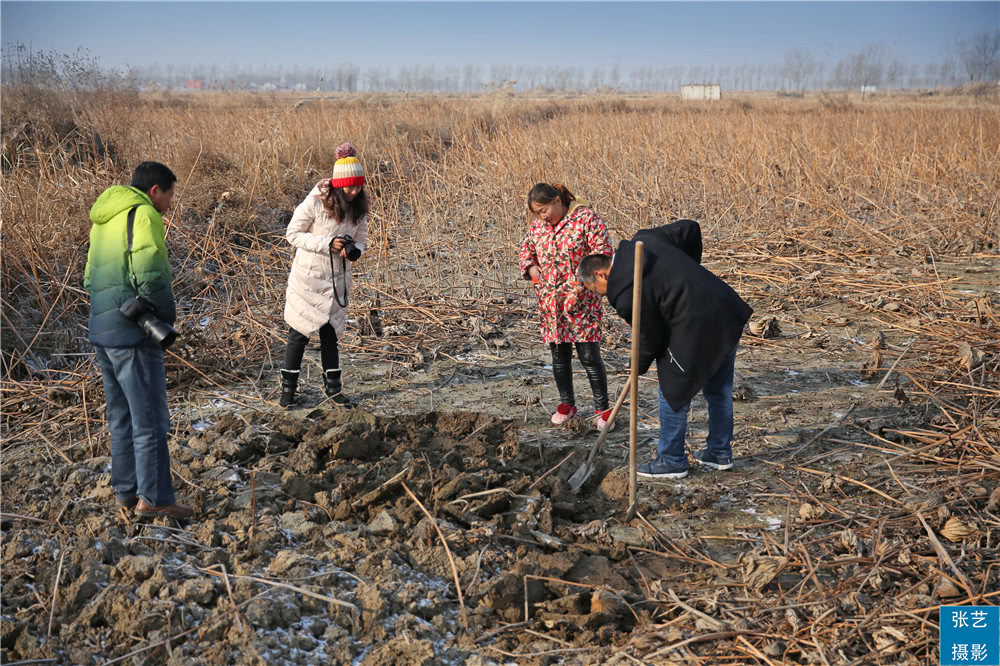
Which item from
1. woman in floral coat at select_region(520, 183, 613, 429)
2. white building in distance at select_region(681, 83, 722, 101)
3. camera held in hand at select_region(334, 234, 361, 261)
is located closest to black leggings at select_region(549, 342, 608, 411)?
woman in floral coat at select_region(520, 183, 613, 429)

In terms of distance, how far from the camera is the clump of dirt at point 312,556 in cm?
Answer: 261

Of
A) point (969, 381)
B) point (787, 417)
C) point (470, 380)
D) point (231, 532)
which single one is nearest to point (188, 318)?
point (470, 380)

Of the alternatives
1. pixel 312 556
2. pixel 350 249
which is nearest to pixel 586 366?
pixel 350 249

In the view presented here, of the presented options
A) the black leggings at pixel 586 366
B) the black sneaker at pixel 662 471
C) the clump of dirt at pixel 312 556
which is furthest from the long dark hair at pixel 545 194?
the black sneaker at pixel 662 471

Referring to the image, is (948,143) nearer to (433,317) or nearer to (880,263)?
→ (880,263)

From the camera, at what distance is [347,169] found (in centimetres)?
434

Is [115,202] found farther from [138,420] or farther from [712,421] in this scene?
[712,421]

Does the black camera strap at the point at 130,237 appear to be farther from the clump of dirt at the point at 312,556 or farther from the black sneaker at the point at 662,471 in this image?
the black sneaker at the point at 662,471

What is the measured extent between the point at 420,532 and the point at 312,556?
449mm

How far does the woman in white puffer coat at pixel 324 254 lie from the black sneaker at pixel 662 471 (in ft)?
6.62

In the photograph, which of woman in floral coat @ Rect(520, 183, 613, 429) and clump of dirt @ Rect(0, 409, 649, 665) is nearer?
clump of dirt @ Rect(0, 409, 649, 665)

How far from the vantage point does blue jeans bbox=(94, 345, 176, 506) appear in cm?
302

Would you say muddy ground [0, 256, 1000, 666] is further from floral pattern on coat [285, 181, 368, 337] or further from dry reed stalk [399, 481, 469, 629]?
floral pattern on coat [285, 181, 368, 337]

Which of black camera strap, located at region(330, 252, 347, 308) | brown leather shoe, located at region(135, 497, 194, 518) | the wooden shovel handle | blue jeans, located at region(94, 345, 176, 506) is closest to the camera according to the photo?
blue jeans, located at region(94, 345, 176, 506)
